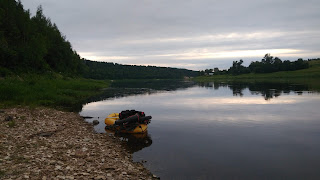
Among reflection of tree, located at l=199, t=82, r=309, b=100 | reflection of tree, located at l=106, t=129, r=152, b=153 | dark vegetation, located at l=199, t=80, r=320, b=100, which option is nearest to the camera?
reflection of tree, located at l=106, t=129, r=152, b=153

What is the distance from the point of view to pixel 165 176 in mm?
11641

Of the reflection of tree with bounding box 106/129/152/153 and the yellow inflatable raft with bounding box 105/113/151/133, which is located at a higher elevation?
the yellow inflatable raft with bounding box 105/113/151/133

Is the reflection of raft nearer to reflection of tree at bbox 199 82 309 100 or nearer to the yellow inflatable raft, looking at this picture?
the yellow inflatable raft

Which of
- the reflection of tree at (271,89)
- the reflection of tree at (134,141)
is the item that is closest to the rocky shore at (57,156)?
the reflection of tree at (134,141)

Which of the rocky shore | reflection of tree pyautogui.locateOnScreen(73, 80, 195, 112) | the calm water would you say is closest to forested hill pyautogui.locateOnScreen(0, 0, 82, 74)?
reflection of tree pyautogui.locateOnScreen(73, 80, 195, 112)

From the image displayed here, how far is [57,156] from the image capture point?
11273 millimetres

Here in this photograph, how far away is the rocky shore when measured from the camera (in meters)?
Result: 9.09

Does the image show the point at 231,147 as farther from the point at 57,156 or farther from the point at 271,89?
the point at 271,89

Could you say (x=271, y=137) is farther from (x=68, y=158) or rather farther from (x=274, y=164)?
(x=68, y=158)

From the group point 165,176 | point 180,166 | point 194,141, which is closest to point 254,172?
point 180,166

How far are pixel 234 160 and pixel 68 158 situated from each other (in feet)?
29.5

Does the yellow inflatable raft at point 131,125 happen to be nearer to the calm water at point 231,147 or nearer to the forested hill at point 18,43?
the calm water at point 231,147

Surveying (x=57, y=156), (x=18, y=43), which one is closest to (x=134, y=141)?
(x=57, y=156)

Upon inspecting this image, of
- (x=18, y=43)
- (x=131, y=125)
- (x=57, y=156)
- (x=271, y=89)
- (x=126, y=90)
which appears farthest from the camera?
(x=126, y=90)
